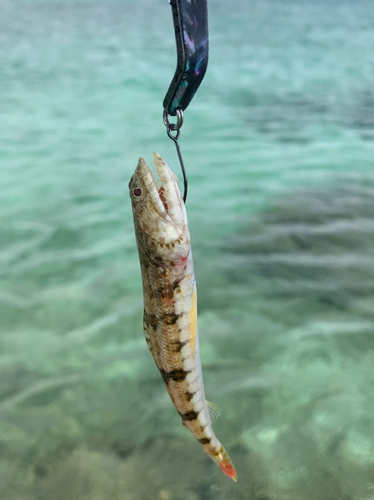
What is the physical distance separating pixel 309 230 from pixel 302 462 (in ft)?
15.5

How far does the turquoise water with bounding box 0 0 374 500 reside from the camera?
4.66 metres

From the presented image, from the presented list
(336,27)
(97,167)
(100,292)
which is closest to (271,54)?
(336,27)

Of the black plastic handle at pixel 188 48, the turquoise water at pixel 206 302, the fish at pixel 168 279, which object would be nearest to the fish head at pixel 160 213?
the fish at pixel 168 279

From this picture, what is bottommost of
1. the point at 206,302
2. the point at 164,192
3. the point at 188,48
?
the point at 206,302

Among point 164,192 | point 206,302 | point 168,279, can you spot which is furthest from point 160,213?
point 206,302

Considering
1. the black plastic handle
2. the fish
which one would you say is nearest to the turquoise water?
the fish

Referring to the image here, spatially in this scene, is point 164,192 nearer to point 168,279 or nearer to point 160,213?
point 160,213

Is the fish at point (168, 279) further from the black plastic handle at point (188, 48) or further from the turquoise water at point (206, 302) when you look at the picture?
the turquoise water at point (206, 302)

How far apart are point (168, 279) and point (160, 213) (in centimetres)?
39

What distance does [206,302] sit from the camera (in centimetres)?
708

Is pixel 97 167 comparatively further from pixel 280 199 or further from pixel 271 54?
pixel 271 54

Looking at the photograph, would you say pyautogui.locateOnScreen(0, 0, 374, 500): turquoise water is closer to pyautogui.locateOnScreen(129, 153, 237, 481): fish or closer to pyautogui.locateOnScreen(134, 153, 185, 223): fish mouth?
pyautogui.locateOnScreen(129, 153, 237, 481): fish

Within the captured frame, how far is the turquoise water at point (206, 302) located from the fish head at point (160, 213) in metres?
2.60

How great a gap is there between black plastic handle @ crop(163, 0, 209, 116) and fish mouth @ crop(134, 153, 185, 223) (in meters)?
0.36
